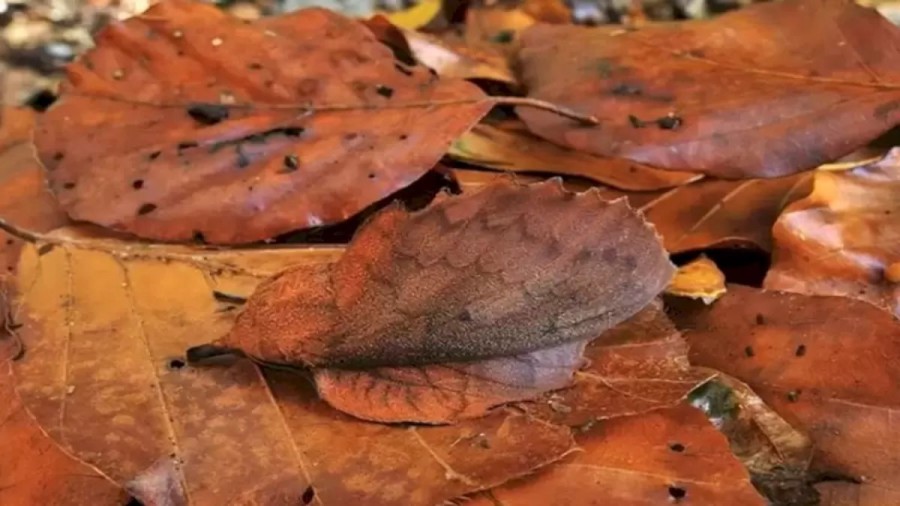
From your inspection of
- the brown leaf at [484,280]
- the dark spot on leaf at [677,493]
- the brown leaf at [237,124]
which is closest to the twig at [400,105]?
the brown leaf at [237,124]

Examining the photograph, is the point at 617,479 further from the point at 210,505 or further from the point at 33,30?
the point at 33,30

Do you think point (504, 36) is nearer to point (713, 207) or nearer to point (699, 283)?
point (713, 207)

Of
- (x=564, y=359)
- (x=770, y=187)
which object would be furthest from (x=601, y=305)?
(x=770, y=187)

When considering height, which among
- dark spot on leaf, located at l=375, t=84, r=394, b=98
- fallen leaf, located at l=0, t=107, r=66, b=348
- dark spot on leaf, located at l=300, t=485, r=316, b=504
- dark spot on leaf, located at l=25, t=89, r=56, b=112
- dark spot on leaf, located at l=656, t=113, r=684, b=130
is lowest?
dark spot on leaf, located at l=25, t=89, r=56, b=112

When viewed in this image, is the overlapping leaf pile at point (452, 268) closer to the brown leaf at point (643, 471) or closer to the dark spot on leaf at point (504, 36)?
the brown leaf at point (643, 471)

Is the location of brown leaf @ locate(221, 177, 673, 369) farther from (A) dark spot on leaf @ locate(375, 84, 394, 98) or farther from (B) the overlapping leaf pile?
(A) dark spot on leaf @ locate(375, 84, 394, 98)

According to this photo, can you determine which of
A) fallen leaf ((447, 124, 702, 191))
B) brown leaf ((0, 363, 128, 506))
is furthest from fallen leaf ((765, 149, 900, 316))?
brown leaf ((0, 363, 128, 506))

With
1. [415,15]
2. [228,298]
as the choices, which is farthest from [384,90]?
[415,15]

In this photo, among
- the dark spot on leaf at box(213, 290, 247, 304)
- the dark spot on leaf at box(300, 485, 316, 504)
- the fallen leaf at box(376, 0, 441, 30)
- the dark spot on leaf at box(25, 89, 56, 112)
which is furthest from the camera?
the fallen leaf at box(376, 0, 441, 30)
